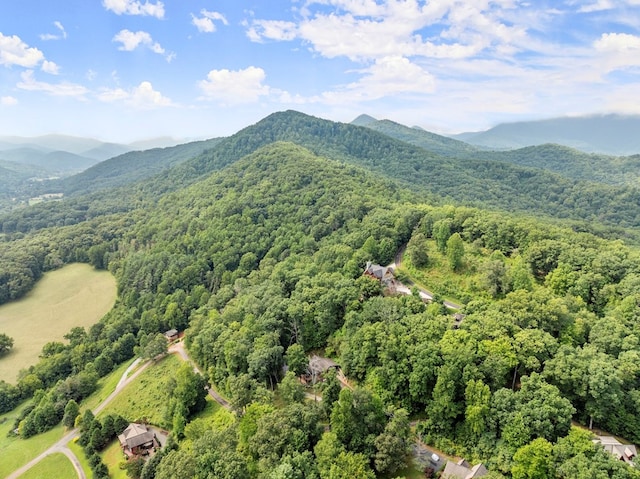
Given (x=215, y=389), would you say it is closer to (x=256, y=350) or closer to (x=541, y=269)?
(x=256, y=350)

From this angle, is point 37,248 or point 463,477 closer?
point 463,477

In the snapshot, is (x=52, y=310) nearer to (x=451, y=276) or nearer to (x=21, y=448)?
(x=21, y=448)

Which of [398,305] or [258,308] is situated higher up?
[398,305]

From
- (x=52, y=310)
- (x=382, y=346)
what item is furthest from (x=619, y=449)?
(x=52, y=310)

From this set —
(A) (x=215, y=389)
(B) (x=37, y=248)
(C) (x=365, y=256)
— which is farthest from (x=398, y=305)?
(B) (x=37, y=248)

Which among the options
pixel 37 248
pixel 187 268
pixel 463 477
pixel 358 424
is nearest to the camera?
pixel 463 477

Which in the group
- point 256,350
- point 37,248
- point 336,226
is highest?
point 336,226
